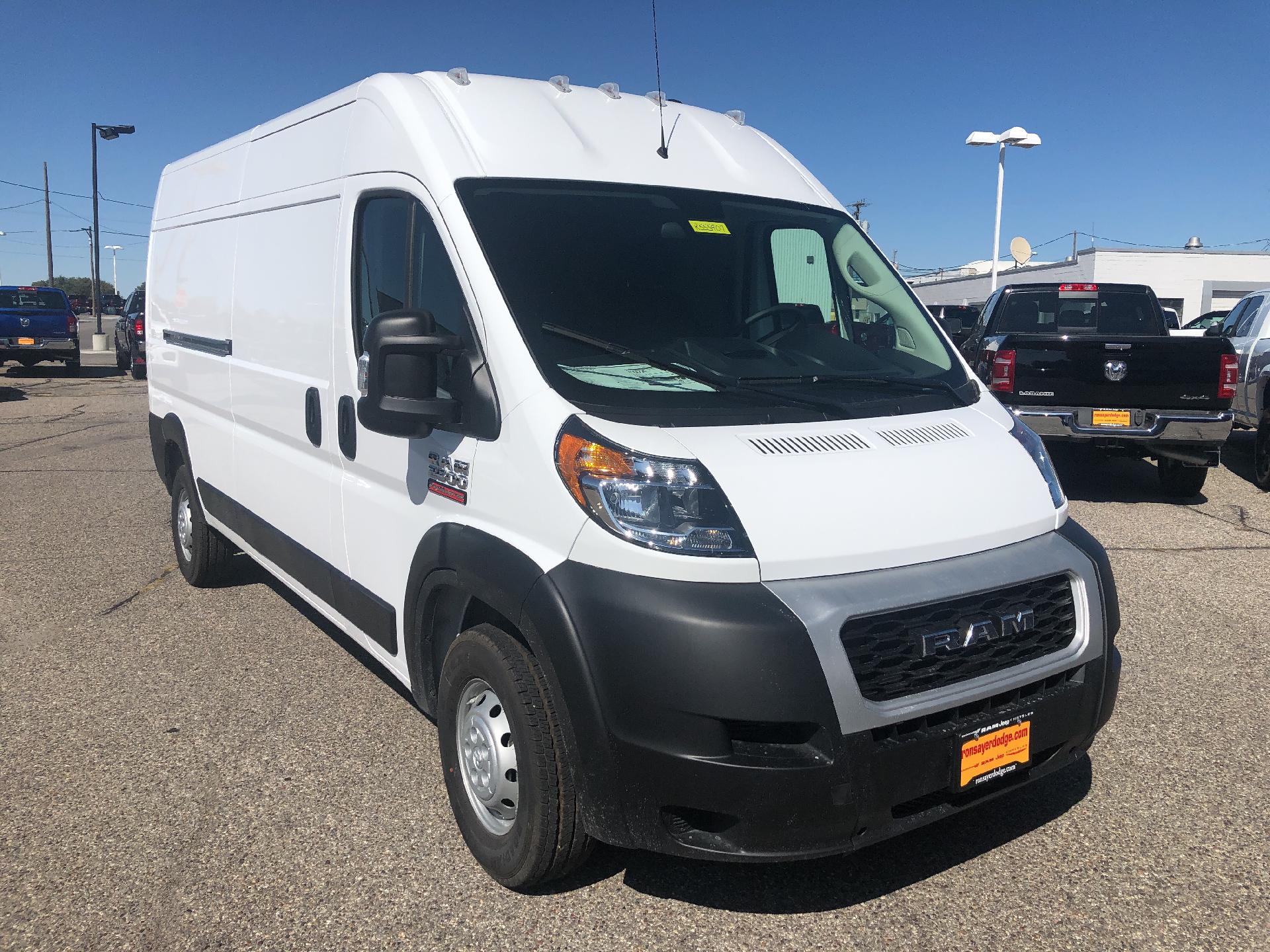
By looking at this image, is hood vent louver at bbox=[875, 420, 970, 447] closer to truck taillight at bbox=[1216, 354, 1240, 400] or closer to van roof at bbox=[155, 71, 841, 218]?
van roof at bbox=[155, 71, 841, 218]

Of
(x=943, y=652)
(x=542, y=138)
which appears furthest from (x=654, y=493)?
(x=542, y=138)

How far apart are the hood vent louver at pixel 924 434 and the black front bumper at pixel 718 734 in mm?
735

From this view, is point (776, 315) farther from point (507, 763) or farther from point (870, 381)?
point (507, 763)

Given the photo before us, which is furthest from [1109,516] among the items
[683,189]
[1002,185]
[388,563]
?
[1002,185]

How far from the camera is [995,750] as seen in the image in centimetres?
274

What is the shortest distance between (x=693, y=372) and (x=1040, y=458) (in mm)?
1168

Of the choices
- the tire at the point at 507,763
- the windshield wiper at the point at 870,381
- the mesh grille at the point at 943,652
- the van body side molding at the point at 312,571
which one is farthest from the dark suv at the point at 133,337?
the mesh grille at the point at 943,652

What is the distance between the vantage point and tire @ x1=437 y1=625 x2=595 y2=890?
273 cm

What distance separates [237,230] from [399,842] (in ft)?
10.5

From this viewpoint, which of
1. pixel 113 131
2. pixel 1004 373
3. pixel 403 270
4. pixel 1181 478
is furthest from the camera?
pixel 113 131

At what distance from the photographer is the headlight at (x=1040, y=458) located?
3.18m

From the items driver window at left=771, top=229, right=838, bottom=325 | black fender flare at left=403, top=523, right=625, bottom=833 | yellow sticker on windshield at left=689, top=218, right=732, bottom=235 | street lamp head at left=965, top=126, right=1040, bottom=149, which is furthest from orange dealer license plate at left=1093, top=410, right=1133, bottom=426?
street lamp head at left=965, top=126, right=1040, bottom=149

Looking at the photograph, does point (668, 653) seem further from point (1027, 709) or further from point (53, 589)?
point (53, 589)

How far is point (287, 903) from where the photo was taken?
9.73 feet
